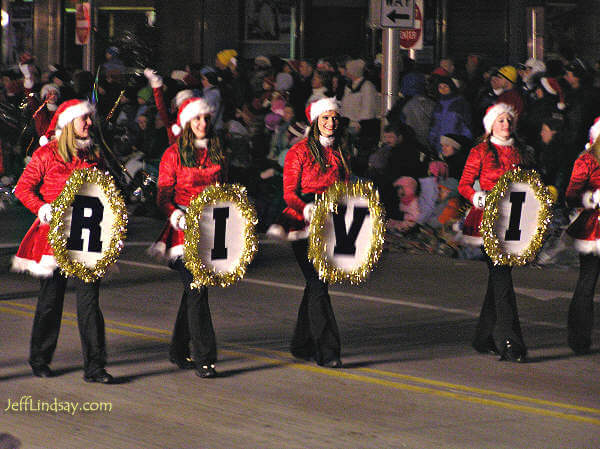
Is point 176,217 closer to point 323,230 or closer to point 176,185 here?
point 176,185

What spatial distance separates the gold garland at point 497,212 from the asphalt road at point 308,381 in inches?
28.5

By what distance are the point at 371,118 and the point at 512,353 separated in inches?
359

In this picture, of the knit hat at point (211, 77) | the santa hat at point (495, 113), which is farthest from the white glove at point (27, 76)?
the santa hat at point (495, 113)

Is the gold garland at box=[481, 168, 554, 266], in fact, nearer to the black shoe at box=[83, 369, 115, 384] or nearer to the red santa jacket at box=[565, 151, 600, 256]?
the red santa jacket at box=[565, 151, 600, 256]

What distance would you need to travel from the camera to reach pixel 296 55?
1230 inches

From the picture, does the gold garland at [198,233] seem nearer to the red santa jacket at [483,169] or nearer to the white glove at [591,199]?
the red santa jacket at [483,169]

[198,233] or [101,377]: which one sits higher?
[198,233]

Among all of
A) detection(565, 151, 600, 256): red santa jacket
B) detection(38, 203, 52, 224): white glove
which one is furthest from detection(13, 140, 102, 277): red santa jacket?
detection(565, 151, 600, 256): red santa jacket

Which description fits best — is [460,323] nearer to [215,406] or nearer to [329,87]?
[215,406]

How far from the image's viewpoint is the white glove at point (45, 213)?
8703mm

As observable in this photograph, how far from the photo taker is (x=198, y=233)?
8.84 meters

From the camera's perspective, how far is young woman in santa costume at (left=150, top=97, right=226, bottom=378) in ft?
29.7

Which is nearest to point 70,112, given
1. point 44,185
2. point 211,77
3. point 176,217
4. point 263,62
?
point 44,185

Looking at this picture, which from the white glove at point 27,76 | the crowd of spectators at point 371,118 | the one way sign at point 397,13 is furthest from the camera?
the white glove at point 27,76
